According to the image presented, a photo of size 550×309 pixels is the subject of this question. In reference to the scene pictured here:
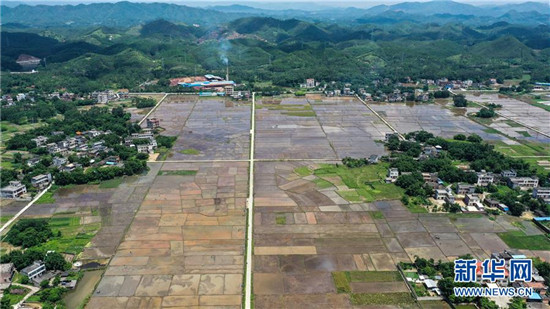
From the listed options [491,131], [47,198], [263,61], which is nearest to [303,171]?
[47,198]

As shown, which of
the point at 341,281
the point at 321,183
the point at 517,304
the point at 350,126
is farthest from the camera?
the point at 350,126

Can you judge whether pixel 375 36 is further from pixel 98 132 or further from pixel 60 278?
pixel 60 278

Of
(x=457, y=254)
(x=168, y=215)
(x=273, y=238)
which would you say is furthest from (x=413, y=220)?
(x=168, y=215)

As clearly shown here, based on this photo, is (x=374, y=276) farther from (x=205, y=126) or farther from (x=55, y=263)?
(x=205, y=126)

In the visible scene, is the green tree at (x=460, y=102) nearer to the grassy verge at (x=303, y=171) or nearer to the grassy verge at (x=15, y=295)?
the grassy verge at (x=303, y=171)

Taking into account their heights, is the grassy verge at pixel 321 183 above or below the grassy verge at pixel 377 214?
above

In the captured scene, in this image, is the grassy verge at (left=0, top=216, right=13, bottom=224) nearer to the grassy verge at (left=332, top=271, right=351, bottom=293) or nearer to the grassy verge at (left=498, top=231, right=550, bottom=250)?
the grassy verge at (left=332, top=271, right=351, bottom=293)

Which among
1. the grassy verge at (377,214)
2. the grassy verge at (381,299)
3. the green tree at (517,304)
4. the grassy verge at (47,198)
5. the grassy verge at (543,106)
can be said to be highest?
the grassy verge at (543,106)

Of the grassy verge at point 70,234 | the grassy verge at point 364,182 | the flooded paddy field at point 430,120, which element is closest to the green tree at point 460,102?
the flooded paddy field at point 430,120
